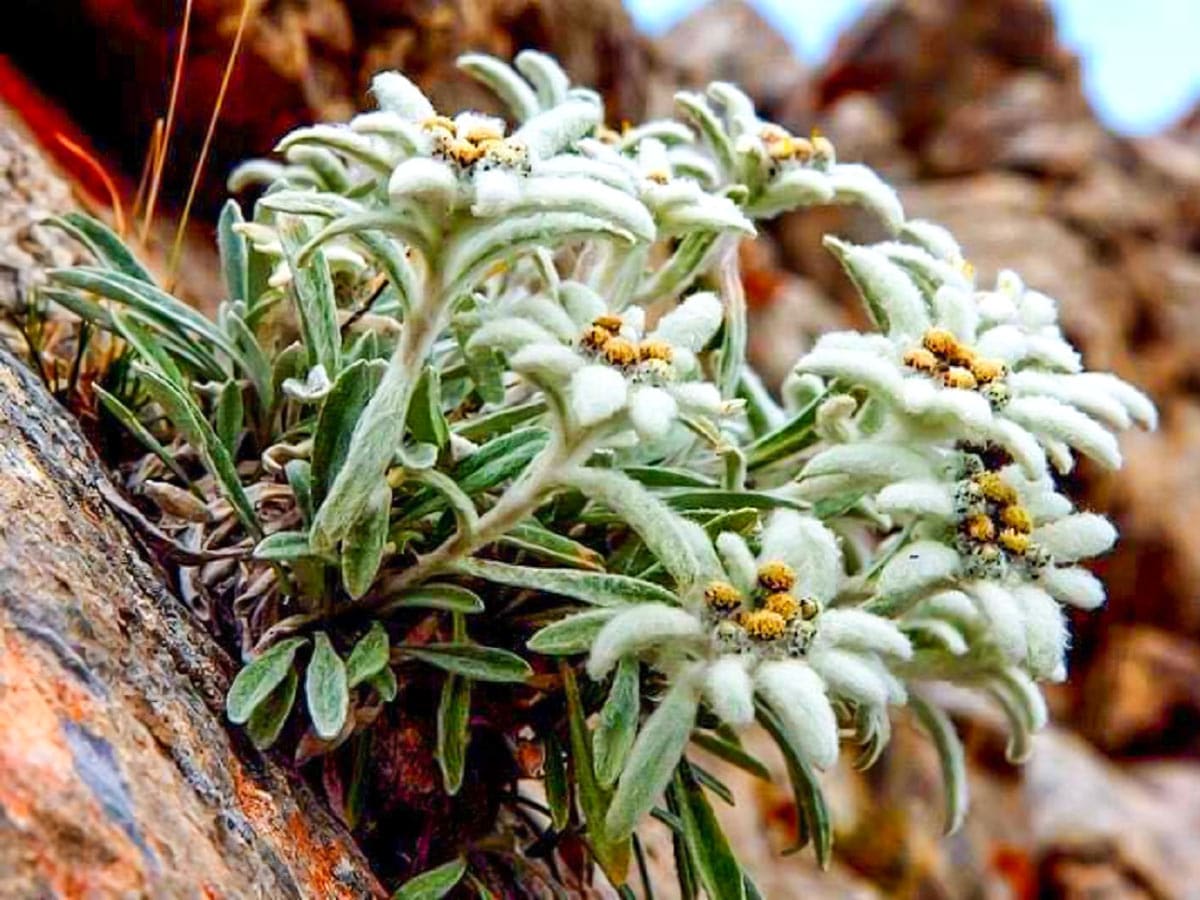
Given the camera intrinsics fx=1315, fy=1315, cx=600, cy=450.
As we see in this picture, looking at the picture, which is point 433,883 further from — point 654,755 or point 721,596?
point 721,596

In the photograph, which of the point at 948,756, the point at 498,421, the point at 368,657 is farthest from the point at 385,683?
the point at 948,756

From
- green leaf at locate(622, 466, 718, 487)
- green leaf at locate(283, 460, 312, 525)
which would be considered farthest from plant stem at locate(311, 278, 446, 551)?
green leaf at locate(622, 466, 718, 487)

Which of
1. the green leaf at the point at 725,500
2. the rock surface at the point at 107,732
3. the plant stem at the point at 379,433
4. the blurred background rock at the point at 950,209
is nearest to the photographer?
the rock surface at the point at 107,732

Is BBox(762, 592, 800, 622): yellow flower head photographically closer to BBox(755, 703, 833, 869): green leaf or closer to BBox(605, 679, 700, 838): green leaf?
BBox(605, 679, 700, 838): green leaf

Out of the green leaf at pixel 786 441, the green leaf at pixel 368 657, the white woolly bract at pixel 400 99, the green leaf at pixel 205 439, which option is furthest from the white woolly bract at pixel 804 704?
the white woolly bract at pixel 400 99

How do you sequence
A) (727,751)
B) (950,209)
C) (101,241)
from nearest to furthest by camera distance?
(101,241)
(727,751)
(950,209)

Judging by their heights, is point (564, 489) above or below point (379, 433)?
above

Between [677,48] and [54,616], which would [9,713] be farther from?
[677,48]

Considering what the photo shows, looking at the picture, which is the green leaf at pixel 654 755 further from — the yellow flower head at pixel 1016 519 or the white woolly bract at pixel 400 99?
the white woolly bract at pixel 400 99
